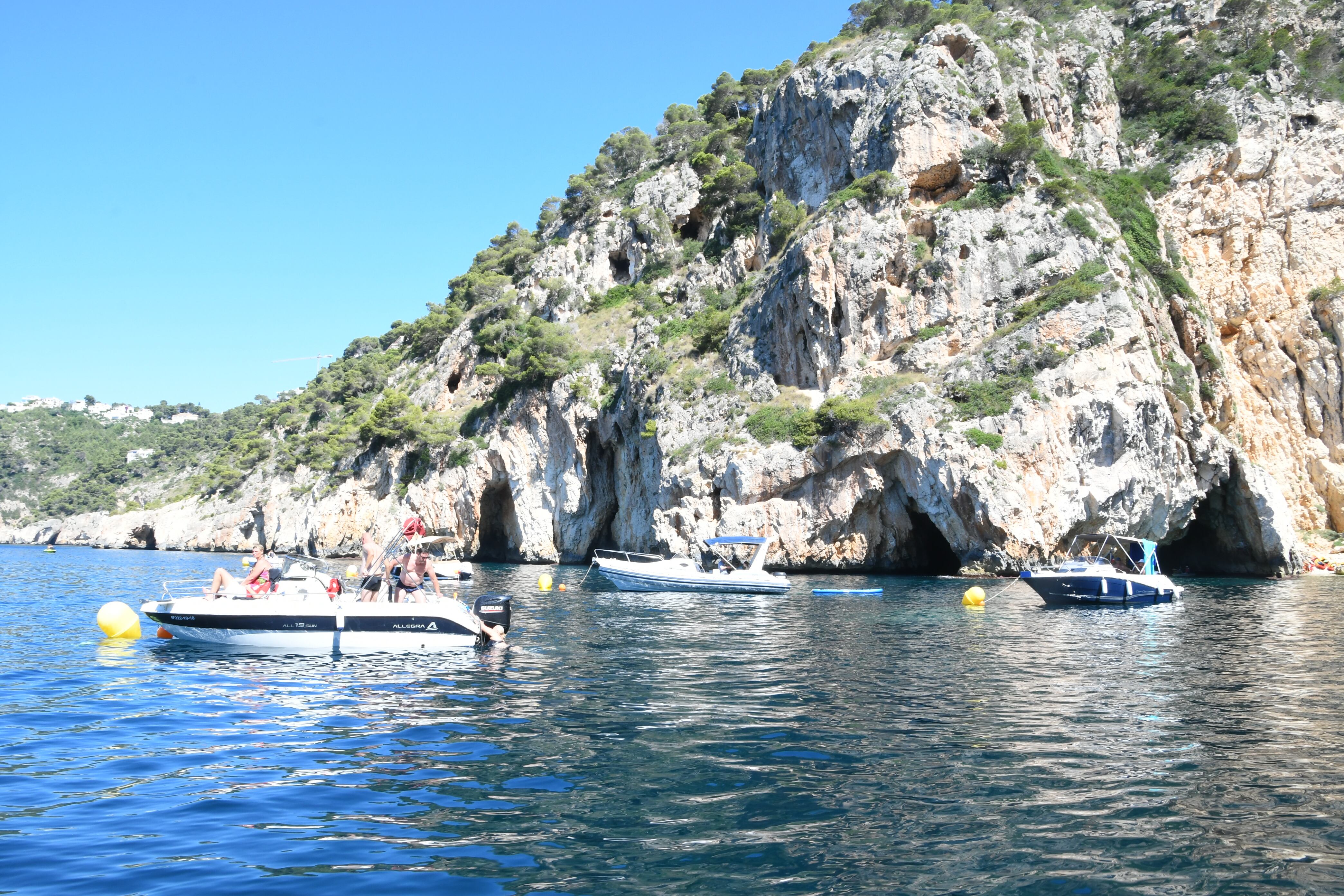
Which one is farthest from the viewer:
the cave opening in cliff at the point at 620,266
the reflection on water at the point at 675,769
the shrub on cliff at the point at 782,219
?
the cave opening in cliff at the point at 620,266

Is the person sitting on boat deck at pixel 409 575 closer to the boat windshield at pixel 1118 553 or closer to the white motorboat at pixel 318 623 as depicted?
the white motorboat at pixel 318 623

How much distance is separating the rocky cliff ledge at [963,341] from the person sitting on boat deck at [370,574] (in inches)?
956

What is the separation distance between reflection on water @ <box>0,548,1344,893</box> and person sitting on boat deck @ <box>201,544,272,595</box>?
1375 mm

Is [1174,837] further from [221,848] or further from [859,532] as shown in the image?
[859,532]

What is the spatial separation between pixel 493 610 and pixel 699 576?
56.0 feet

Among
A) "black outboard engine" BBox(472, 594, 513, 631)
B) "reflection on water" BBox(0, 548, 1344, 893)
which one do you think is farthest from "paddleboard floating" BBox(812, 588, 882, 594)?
"black outboard engine" BBox(472, 594, 513, 631)

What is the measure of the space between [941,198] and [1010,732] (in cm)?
4059

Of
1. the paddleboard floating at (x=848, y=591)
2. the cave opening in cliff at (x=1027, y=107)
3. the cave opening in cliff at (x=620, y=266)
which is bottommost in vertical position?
the paddleboard floating at (x=848, y=591)

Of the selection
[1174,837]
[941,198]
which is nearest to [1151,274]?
[941,198]

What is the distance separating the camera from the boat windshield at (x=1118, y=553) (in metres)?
29.2

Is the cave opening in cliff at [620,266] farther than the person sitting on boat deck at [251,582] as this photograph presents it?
Yes

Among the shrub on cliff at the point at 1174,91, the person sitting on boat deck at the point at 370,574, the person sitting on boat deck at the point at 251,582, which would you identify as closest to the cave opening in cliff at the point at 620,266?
the shrub on cliff at the point at 1174,91

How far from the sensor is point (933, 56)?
4709 centimetres

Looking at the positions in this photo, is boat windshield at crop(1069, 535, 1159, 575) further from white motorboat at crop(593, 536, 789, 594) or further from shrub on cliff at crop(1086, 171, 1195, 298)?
shrub on cliff at crop(1086, 171, 1195, 298)
